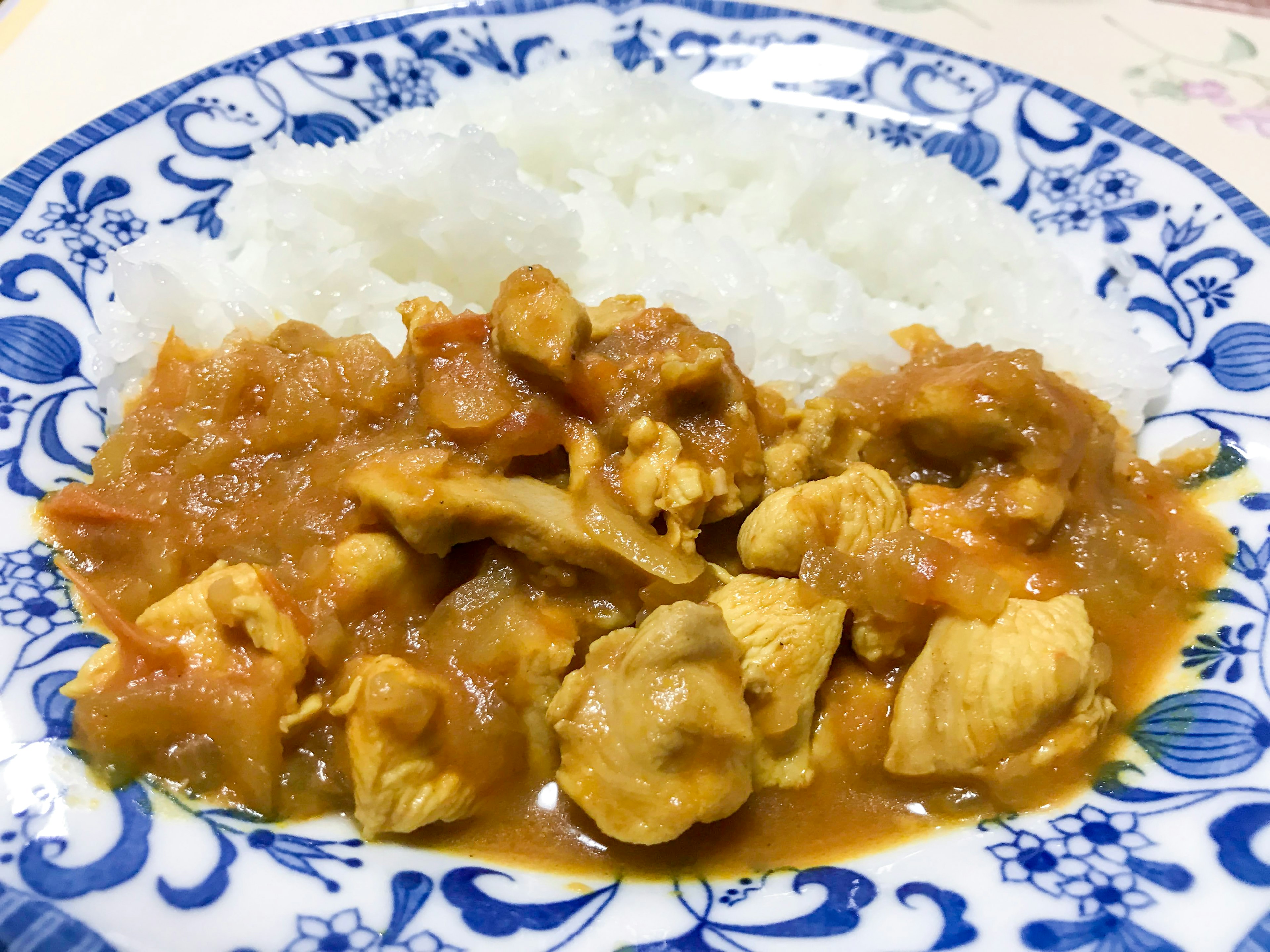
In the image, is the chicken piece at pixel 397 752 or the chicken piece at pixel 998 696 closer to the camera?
the chicken piece at pixel 397 752

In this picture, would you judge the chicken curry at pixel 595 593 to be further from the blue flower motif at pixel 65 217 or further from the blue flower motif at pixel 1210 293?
the blue flower motif at pixel 1210 293

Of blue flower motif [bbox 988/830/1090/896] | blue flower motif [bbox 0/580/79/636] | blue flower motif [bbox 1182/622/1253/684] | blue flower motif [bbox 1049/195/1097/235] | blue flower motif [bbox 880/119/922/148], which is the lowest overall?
blue flower motif [bbox 988/830/1090/896]

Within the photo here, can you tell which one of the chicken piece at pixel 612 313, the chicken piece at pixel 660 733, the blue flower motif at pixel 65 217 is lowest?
the chicken piece at pixel 660 733

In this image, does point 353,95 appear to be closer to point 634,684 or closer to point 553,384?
point 553,384

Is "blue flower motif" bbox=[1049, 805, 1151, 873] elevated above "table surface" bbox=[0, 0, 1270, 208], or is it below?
below

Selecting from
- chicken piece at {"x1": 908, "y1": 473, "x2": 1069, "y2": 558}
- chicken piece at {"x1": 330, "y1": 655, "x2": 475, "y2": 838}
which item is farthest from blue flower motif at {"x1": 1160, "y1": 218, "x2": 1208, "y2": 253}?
chicken piece at {"x1": 330, "y1": 655, "x2": 475, "y2": 838}

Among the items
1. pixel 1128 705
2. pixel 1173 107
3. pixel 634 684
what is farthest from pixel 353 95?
pixel 1173 107

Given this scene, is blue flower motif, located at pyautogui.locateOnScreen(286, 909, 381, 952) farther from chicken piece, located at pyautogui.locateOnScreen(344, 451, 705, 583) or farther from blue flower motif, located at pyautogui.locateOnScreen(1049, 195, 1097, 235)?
blue flower motif, located at pyautogui.locateOnScreen(1049, 195, 1097, 235)

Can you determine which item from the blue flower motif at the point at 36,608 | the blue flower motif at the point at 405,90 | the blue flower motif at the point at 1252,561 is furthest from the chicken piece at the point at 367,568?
the blue flower motif at the point at 405,90

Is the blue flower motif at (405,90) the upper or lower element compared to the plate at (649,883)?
upper
